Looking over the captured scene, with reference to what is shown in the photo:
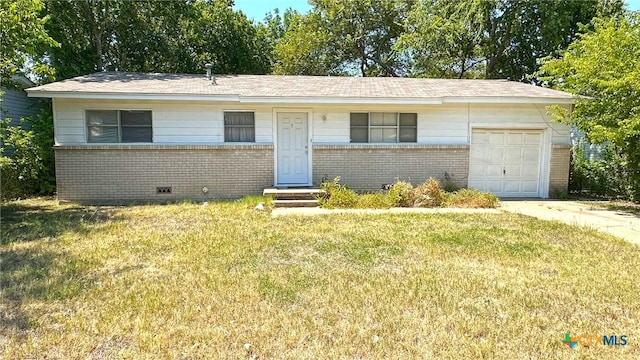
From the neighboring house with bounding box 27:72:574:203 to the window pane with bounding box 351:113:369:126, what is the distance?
0.09ft

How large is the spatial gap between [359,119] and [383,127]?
71 cm

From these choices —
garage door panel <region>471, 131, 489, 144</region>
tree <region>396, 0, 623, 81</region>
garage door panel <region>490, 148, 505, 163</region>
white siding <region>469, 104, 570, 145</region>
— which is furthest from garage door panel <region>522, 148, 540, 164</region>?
tree <region>396, 0, 623, 81</region>

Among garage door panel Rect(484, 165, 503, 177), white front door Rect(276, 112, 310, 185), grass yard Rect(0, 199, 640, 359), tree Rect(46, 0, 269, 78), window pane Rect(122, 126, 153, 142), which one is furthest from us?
tree Rect(46, 0, 269, 78)

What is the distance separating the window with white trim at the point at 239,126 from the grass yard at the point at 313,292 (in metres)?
3.86

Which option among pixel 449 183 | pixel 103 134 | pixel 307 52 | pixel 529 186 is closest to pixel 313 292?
pixel 449 183

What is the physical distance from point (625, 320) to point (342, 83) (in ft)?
32.1

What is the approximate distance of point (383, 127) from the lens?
10.7 m

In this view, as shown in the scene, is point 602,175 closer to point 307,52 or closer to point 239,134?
point 239,134

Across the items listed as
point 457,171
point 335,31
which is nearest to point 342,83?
point 457,171

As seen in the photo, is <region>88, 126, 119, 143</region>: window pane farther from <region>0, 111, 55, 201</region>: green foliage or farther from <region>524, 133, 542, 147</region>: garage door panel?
<region>524, 133, 542, 147</region>: garage door panel

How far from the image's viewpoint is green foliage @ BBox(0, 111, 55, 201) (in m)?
8.45

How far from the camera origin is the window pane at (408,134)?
10.8 metres

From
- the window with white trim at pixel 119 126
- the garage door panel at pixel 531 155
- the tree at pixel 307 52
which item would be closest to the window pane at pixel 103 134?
the window with white trim at pixel 119 126

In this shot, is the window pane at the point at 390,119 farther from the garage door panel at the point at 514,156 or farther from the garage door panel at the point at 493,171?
the garage door panel at the point at 514,156
